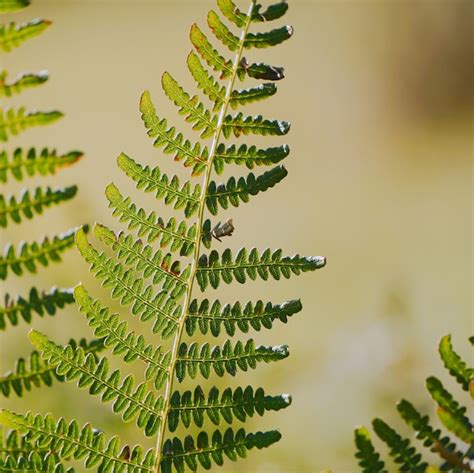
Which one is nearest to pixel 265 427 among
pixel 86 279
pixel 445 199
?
pixel 86 279

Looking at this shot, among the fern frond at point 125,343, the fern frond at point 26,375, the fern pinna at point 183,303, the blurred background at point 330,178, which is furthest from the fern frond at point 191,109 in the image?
the blurred background at point 330,178

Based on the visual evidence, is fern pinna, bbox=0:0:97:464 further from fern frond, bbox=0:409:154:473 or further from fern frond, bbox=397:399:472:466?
fern frond, bbox=397:399:472:466

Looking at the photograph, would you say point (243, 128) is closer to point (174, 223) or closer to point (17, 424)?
point (174, 223)

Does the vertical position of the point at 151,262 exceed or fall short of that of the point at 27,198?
it falls short

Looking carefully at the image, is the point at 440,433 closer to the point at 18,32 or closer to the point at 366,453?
the point at 366,453

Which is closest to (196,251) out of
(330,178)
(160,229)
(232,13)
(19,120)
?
(160,229)

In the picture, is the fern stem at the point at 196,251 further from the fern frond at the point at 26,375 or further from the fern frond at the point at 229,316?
the fern frond at the point at 26,375

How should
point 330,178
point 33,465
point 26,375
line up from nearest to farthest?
1. point 33,465
2. point 26,375
3. point 330,178
